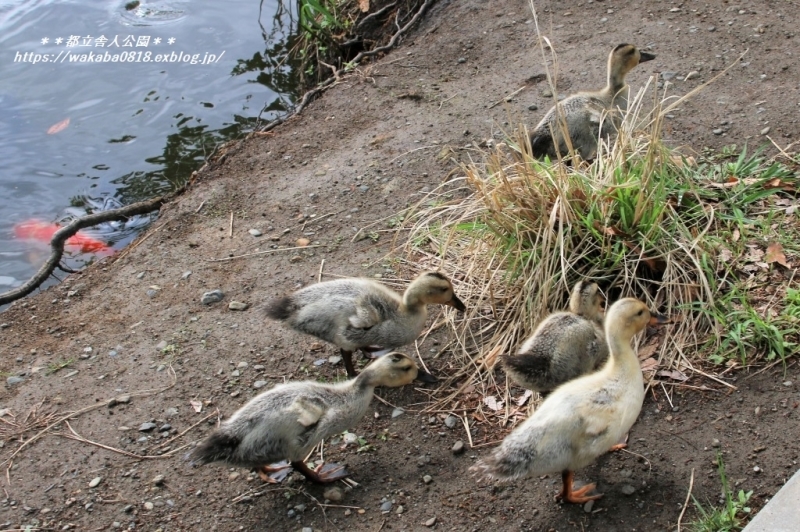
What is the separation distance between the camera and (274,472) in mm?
4281

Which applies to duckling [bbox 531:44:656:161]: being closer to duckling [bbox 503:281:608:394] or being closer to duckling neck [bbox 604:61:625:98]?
duckling neck [bbox 604:61:625:98]

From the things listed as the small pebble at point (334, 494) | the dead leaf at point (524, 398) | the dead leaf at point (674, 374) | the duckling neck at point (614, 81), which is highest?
the duckling neck at point (614, 81)

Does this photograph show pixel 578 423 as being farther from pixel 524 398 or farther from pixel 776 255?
pixel 776 255

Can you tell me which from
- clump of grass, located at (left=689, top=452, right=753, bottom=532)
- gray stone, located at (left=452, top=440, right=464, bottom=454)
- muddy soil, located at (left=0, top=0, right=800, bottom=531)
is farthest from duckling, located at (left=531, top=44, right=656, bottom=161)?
clump of grass, located at (left=689, top=452, right=753, bottom=532)

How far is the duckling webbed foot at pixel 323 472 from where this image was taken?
411 centimetres

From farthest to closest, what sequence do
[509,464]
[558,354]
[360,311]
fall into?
[360,311] < [558,354] < [509,464]

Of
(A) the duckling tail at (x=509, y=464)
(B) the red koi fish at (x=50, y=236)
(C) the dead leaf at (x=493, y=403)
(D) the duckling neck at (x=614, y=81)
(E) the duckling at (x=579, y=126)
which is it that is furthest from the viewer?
(B) the red koi fish at (x=50, y=236)

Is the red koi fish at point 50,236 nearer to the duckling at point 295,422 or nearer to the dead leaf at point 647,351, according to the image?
the duckling at point 295,422

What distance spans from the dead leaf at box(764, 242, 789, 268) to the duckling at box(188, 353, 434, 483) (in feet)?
7.46

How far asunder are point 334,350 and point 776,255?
277 cm

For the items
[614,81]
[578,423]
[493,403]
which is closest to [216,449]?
[493,403]

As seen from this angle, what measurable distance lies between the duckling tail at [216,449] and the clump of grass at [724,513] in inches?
85.5

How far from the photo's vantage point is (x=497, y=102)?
7.45 metres

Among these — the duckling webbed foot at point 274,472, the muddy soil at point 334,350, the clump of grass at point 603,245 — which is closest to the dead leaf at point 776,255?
the clump of grass at point 603,245
